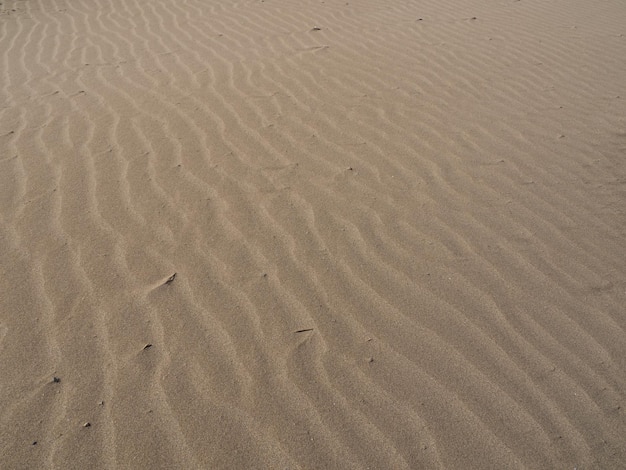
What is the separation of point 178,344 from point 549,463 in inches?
55.5

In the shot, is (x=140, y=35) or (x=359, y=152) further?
(x=140, y=35)

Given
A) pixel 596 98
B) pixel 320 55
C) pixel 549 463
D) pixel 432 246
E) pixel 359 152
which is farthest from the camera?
pixel 320 55

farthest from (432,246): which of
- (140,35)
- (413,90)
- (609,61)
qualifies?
(140,35)

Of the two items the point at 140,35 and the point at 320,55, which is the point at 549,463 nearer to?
the point at 320,55

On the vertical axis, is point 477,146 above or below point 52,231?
below

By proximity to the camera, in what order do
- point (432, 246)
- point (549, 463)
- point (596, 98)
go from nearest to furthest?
1. point (549, 463)
2. point (432, 246)
3. point (596, 98)

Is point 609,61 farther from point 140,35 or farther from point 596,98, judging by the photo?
point 140,35

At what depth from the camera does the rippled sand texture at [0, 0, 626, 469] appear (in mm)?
1965

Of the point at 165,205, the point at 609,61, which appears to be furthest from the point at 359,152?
the point at 609,61

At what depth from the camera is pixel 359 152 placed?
3652 mm

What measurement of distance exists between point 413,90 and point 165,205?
2440 mm

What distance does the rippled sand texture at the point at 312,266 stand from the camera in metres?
1.96

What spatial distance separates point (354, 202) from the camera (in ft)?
10.4

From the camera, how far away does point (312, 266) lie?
2.69 metres
